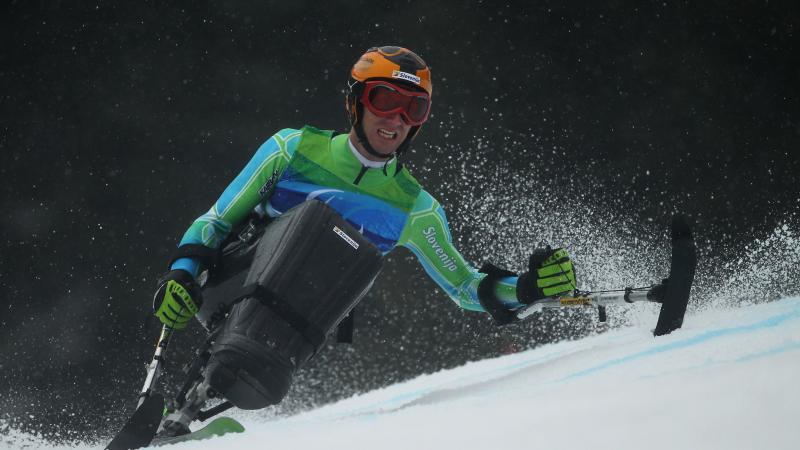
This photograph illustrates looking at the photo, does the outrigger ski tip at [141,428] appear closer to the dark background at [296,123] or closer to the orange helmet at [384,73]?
the orange helmet at [384,73]

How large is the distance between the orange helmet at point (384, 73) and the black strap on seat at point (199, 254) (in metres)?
0.79

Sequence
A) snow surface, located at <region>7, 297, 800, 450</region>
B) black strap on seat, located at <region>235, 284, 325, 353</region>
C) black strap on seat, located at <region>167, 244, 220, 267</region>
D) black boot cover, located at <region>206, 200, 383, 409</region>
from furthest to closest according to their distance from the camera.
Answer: black strap on seat, located at <region>167, 244, 220, 267</region>
black strap on seat, located at <region>235, 284, 325, 353</region>
black boot cover, located at <region>206, 200, 383, 409</region>
snow surface, located at <region>7, 297, 800, 450</region>

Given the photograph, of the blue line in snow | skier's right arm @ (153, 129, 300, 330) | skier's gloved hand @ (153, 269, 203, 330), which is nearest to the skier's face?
skier's right arm @ (153, 129, 300, 330)

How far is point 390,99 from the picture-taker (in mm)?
3391

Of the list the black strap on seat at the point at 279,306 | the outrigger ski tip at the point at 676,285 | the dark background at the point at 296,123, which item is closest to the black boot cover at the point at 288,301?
the black strap on seat at the point at 279,306

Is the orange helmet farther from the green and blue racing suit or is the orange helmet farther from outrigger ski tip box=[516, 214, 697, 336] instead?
outrigger ski tip box=[516, 214, 697, 336]

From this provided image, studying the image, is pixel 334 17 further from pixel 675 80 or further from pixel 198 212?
pixel 675 80

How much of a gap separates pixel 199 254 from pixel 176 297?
198 mm

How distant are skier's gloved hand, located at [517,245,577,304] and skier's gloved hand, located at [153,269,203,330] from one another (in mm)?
1398

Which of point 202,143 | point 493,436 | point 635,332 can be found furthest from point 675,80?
point 493,436

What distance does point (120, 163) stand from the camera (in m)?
5.90

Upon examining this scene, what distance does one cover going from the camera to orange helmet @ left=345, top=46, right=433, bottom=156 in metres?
3.37

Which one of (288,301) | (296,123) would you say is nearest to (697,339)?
(288,301)

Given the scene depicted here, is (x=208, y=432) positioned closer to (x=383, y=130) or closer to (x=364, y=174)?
(x=364, y=174)
